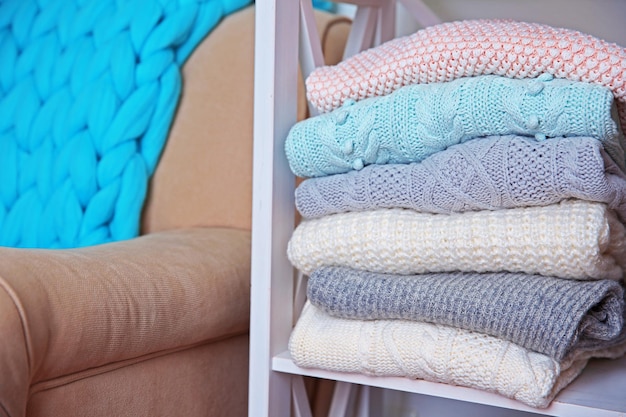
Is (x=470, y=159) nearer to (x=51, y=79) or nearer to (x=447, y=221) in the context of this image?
(x=447, y=221)

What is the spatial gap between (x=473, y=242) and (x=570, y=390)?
0.54 feet

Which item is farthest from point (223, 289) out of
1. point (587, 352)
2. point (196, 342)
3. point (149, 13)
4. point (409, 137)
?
point (149, 13)

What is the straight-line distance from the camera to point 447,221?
2.36ft

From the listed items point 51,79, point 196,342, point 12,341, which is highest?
point 51,79

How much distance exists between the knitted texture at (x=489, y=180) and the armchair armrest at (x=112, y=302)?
193mm

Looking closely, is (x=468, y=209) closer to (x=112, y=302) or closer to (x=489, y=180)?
(x=489, y=180)

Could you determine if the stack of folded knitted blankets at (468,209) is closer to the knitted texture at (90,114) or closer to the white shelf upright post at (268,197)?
the white shelf upright post at (268,197)

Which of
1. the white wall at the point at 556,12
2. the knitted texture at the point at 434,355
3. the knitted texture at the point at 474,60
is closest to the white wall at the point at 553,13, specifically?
the white wall at the point at 556,12

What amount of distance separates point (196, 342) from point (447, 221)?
343mm

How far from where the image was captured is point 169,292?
820mm

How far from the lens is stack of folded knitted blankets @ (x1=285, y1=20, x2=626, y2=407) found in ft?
2.12

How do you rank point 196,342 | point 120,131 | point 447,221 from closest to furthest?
1. point 447,221
2. point 196,342
3. point 120,131

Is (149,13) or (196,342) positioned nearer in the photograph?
(196,342)

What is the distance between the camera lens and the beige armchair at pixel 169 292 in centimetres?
68
